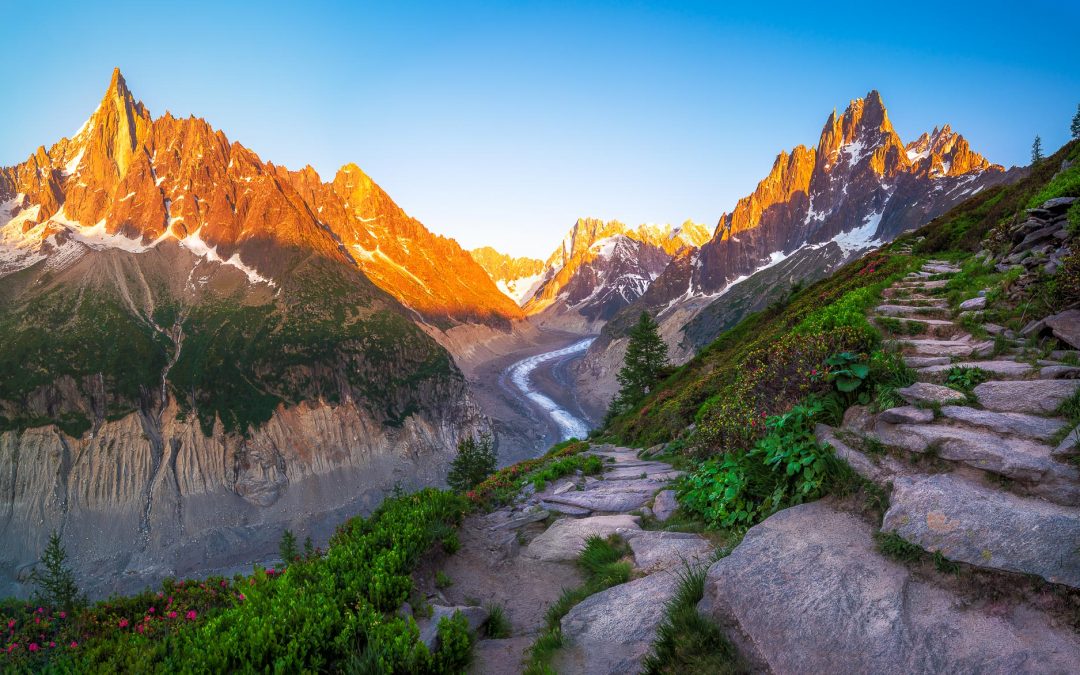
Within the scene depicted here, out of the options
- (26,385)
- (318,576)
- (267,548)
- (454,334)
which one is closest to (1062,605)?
(318,576)

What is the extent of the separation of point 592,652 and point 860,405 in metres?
5.37

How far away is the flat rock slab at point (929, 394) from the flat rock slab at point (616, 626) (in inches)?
169

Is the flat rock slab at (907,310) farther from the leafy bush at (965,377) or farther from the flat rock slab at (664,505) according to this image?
the flat rock slab at (664,505)

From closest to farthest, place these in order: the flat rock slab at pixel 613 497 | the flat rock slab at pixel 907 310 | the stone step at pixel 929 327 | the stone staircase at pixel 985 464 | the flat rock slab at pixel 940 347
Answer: the stone staircase at pixel 985 464, the flat rock slab at pixel 940 347, the stone step at pixel 929 327, the flat rock slab at pixel 613 497, the flat rock slab at pixel 907 310

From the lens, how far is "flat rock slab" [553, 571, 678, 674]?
4844 mm

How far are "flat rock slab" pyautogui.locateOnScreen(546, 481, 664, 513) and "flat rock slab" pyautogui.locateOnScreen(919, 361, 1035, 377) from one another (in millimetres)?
5883

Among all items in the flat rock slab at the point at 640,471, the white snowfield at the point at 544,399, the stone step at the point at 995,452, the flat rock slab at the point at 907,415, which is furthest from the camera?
the white snowfield at the point at 544,399

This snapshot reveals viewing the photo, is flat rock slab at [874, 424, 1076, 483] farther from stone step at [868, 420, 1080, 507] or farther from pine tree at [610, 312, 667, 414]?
pine tree at [610, 312, 667, 414]

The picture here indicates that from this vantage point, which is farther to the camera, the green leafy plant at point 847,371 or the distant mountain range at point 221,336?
→ the distant mountain range at point 221,336

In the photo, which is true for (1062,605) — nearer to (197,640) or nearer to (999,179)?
(197,640)

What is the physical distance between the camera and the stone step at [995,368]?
21.6ft

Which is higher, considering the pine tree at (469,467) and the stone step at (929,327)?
the stone step at (929,327)

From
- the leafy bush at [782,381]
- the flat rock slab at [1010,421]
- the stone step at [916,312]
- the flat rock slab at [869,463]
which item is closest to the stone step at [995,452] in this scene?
the flat rock slab at [1010,421]

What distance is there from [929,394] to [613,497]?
21.7 feet
